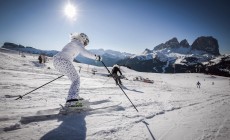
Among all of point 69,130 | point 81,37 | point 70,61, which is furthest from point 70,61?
point 69,130

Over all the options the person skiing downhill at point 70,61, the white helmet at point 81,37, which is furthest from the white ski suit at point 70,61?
the white helmet at point 81,37

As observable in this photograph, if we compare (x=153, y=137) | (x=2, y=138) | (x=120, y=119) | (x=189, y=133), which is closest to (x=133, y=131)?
(x=153, y=137)

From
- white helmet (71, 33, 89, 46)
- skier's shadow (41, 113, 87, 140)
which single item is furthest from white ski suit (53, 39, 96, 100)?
skier's shadow (41, 113, 87, 140)

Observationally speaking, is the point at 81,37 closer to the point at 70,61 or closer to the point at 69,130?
the point at 70,61

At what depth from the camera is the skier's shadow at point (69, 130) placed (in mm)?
3426

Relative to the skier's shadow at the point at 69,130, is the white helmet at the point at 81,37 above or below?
above

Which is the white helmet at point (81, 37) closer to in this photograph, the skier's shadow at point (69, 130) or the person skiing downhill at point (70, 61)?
the person skiing downhill at point (70, 61)

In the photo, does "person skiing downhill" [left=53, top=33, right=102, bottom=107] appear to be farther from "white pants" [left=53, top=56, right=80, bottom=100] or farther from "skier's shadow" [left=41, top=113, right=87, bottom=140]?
"skier's shadow" [left=41, top=113, right=87, bottom=140]

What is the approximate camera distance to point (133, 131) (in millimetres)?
4090

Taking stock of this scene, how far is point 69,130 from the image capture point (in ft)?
12.3

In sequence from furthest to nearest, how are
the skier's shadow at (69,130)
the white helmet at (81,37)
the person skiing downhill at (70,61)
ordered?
the white helmet at (81,37), the person skiing downhill at (70,61), the skier's shadow at (69,130)

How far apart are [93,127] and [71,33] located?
319 centimetres

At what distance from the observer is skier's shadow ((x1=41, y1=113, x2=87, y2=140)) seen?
3.43 metres

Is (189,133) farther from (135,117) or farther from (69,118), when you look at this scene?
(69,118)
